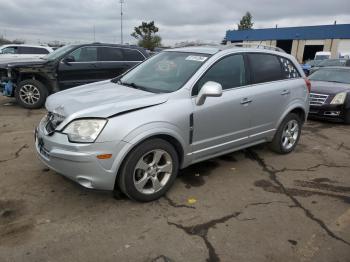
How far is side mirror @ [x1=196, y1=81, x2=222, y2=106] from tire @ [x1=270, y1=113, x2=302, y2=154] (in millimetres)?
1981

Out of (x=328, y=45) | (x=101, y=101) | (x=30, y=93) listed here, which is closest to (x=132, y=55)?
(x=30, y=93)

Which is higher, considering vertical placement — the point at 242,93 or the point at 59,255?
the point at 242,93

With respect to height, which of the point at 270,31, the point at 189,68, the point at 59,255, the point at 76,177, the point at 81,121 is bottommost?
the point at 59,255

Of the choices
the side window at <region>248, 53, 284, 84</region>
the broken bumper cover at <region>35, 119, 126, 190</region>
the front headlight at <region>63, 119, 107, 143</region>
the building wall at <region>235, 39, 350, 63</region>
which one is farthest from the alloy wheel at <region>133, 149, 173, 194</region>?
the building wall at <region>235, 39, 350, 63</region>

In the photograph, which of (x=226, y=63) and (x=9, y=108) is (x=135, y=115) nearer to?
(x=226, y=63)

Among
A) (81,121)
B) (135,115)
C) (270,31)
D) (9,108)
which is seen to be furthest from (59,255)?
(270,31)

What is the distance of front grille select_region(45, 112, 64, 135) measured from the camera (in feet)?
11.4

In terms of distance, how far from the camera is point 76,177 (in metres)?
3.32

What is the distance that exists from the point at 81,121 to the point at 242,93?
7.13 ft

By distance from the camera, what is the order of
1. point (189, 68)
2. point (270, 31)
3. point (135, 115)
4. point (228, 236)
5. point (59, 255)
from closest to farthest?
1. point (59, 255)
2. point (228, 236)
3. point (135, 115)
4. point (189, 68)
5. point (270, 31)

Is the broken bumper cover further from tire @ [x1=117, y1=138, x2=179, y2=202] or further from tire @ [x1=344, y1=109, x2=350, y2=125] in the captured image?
tire @ [x1=344, y1=109, x2=350, y2=125]

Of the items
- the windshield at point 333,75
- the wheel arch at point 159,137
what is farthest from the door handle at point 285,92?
the windshield at point 333,75

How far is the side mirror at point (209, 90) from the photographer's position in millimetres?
3653

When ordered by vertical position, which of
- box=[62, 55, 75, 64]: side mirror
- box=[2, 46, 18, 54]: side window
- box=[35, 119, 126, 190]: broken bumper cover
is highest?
box=[2, 46, 18, 54]: side window
